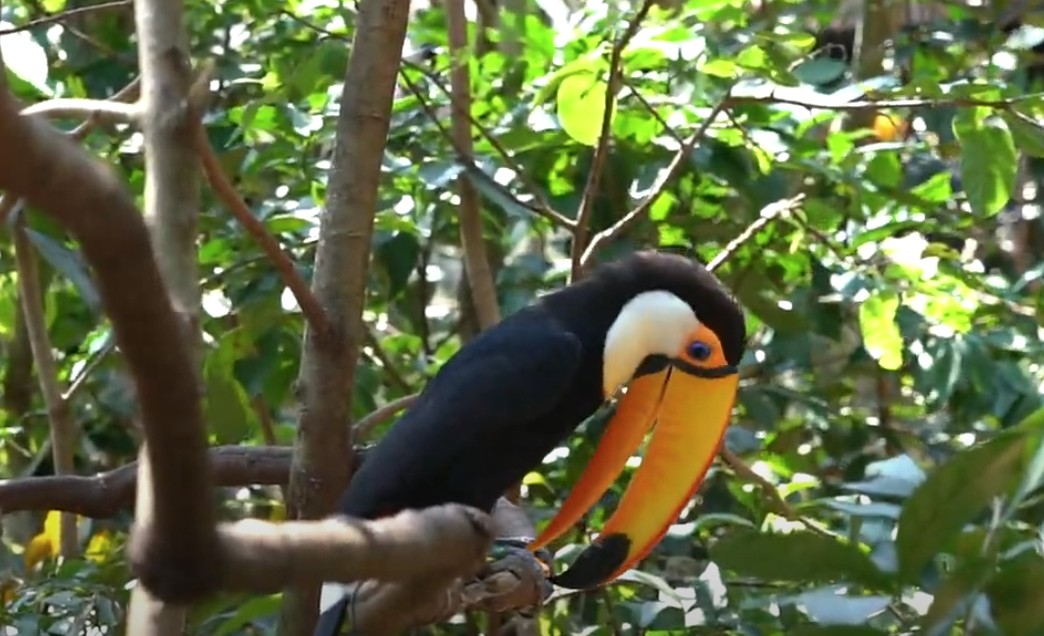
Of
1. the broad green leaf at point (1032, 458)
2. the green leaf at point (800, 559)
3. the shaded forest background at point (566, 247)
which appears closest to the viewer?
the broad green leaf at point (1032, 458)

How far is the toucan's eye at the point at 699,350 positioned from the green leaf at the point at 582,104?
25cm

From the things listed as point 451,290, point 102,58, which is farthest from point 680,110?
point 451,290

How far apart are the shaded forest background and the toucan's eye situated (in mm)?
102

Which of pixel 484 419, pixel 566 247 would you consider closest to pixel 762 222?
pixel 484 419

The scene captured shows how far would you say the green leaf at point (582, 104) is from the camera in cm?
141

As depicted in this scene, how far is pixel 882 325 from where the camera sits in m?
1.50

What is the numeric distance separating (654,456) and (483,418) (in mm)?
183

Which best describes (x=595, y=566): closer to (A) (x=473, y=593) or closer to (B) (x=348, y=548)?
(A) (x=473, y=593)

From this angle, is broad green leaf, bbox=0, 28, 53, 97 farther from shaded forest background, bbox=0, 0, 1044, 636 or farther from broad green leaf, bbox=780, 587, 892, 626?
broad green leaf, bbox=780, 587, 892, 626

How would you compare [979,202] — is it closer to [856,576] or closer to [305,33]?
[856,576]

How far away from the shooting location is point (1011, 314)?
5.82ft

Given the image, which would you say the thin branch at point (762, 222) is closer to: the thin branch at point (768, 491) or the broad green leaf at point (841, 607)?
the thin branch at point (768, 491)

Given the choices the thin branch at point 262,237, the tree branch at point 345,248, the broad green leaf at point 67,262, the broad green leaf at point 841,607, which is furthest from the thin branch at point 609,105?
the broad green leaf at point 841,607

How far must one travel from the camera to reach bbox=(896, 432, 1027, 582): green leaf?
0.80 metres
